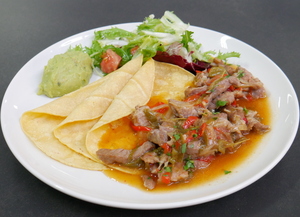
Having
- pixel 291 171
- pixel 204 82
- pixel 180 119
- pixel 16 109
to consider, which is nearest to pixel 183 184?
pixel 180 119

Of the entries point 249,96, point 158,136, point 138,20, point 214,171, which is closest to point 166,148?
point 158,136

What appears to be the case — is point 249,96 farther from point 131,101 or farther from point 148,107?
point 131,101

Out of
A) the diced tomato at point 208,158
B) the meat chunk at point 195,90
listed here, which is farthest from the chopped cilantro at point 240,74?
the diced tomato at point 208,158

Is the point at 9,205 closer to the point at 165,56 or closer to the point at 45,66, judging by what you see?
the point at 45,66

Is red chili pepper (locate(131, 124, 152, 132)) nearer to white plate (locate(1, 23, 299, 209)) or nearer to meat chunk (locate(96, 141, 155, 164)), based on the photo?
meat chunk (locate(96, 141, 155, 164))

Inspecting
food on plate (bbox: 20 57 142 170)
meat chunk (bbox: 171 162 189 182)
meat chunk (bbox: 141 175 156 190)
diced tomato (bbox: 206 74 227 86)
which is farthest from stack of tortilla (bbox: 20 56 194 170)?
meat chunk (bbox: 171 162 189 182)

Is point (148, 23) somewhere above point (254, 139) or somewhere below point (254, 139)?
above

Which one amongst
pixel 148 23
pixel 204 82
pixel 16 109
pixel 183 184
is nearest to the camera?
pixel 183 184
